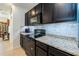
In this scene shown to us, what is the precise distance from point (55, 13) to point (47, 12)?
39 cm

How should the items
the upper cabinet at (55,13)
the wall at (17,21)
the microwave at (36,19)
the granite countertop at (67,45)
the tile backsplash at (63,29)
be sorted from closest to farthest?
the granite countertop at (67,45)
the upper cabinet at (55,13)
the tile backsplash at (63,29)
the wall at (17,21)
the microwave at (36,19)

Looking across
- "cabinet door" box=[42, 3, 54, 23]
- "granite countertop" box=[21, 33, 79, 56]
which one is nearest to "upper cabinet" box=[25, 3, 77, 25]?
"cabinet door" box=[42, 3, 54, 23]

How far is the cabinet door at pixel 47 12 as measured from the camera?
2422 mm

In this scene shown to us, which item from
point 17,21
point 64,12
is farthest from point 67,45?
point 17,21

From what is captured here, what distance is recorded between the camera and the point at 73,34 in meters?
2.16

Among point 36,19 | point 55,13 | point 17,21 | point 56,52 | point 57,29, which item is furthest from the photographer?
point 36,19

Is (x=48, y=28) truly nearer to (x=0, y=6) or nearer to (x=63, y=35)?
(x=63, y=35)

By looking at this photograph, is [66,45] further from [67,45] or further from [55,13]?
[55,13]

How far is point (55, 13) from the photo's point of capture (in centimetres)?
227

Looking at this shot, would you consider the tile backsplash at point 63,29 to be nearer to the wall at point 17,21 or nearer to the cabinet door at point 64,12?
the cabinet door at point 64,12

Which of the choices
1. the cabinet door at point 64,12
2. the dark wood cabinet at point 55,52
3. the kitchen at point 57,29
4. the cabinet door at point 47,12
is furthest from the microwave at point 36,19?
the dark wood cabinet at point 55,52

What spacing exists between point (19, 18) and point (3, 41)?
0.55m

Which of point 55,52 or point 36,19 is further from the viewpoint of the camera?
point 36,19

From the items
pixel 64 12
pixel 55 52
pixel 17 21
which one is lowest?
pixel 55 52
